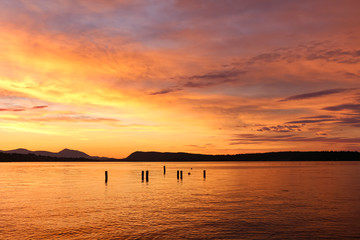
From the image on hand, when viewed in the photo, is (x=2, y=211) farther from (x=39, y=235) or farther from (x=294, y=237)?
(x=294, y=237)

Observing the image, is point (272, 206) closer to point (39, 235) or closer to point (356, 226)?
point (356, 226)

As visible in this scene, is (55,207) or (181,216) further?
(55,207)

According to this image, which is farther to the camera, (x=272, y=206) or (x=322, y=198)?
(x=322, y=198)

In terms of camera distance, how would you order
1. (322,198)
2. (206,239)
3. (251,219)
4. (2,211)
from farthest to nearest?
(322,198), (2,211), (251,219), (206,239)

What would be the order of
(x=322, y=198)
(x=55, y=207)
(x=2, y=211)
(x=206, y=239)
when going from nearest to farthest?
(x=206, y=239) → (x=2, y=211) → (x=55, y=207) → (x=322, y=198)

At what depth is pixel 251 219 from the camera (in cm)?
2612

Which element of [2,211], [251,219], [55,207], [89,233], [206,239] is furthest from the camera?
[55,207]

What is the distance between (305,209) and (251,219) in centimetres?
823

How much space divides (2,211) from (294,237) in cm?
2585

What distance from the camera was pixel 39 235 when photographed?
21125 millimetres

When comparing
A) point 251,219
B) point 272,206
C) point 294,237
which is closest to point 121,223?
point 251,219

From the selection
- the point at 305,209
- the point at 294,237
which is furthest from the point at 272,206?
the point at 294,237

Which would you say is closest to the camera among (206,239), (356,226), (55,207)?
(206,239)

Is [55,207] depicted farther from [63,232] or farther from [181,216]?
[181,216]
